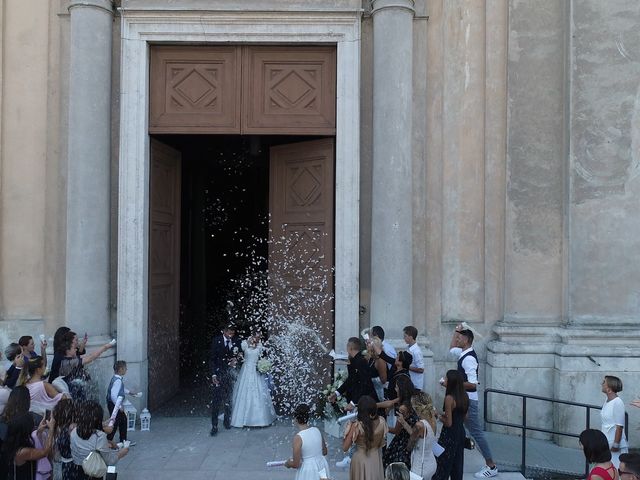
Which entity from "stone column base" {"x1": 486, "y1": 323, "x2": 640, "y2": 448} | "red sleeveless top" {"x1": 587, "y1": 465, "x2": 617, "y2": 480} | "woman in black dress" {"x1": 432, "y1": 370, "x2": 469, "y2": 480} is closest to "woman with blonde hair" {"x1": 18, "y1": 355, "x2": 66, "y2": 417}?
"woman in black dress" {"x1": 432, "y1": 370, "x2": 469, "y2": 480}

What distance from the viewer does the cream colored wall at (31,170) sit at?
28.2 feet

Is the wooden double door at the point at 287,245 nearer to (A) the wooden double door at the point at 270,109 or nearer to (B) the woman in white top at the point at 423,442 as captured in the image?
(A) the wooden double door at the point at 270,109

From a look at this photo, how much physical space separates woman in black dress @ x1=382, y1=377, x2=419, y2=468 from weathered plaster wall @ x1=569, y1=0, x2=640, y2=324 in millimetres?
3681

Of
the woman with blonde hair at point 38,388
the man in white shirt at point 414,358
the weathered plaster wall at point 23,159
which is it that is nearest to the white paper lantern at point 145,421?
the weathered plaster wall at point 23,159

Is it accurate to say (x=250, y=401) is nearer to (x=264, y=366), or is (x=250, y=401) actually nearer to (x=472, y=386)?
(x=264, y=366)

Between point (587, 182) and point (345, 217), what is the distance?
3215 millimetres

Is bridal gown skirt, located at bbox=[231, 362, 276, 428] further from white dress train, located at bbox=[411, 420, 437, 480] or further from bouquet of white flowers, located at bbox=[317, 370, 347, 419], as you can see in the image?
white dress train, located at bbox=[411, 420, 437, 480]

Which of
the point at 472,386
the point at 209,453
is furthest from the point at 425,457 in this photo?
the point at 209,453

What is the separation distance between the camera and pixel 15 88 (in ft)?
28.2

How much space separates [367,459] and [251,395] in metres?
3.50

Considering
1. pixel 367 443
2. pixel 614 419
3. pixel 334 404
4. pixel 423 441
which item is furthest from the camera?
pixel 334 404

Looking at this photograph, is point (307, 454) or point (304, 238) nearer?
point (307, 454)

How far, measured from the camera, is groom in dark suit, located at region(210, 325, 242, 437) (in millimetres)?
7906

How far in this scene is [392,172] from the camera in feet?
27.2
